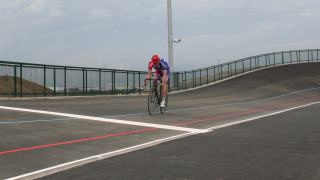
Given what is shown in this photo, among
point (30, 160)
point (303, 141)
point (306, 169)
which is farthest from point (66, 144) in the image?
point (303, 141)

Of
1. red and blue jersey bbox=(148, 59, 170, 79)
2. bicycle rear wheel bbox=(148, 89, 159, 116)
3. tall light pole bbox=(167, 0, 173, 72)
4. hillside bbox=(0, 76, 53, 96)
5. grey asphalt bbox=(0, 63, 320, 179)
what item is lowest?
grey asphalt bbox=(0, 63, 320, 179)

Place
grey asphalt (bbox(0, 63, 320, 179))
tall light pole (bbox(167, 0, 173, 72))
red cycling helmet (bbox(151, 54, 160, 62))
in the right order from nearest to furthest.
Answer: grey asphalt (bbox(0, 63, 320, 179)), red cycling helmet (bbox(151, 54, 160, 62)), tall light pole (bbox(167, 0, 173, 72))

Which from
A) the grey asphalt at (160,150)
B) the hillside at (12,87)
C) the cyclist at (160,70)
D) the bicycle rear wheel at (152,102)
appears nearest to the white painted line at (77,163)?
the grey asphalt at (160,150)

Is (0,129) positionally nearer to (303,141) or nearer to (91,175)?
(91,175)

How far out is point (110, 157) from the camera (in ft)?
14.9

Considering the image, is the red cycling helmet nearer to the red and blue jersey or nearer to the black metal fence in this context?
the red and blue jersey

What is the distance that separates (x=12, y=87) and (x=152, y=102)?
34.1 ft

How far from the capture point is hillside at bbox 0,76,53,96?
16672 millimetres

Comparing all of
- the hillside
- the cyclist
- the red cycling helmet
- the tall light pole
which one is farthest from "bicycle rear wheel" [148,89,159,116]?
the tall light pole

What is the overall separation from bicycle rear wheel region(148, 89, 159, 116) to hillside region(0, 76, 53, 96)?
9842 mm

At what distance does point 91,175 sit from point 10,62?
594 inches

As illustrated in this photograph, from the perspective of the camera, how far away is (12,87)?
Answer: 679 inches

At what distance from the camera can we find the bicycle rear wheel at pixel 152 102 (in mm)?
10091

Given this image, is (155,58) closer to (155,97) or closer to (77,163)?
(155,97)
